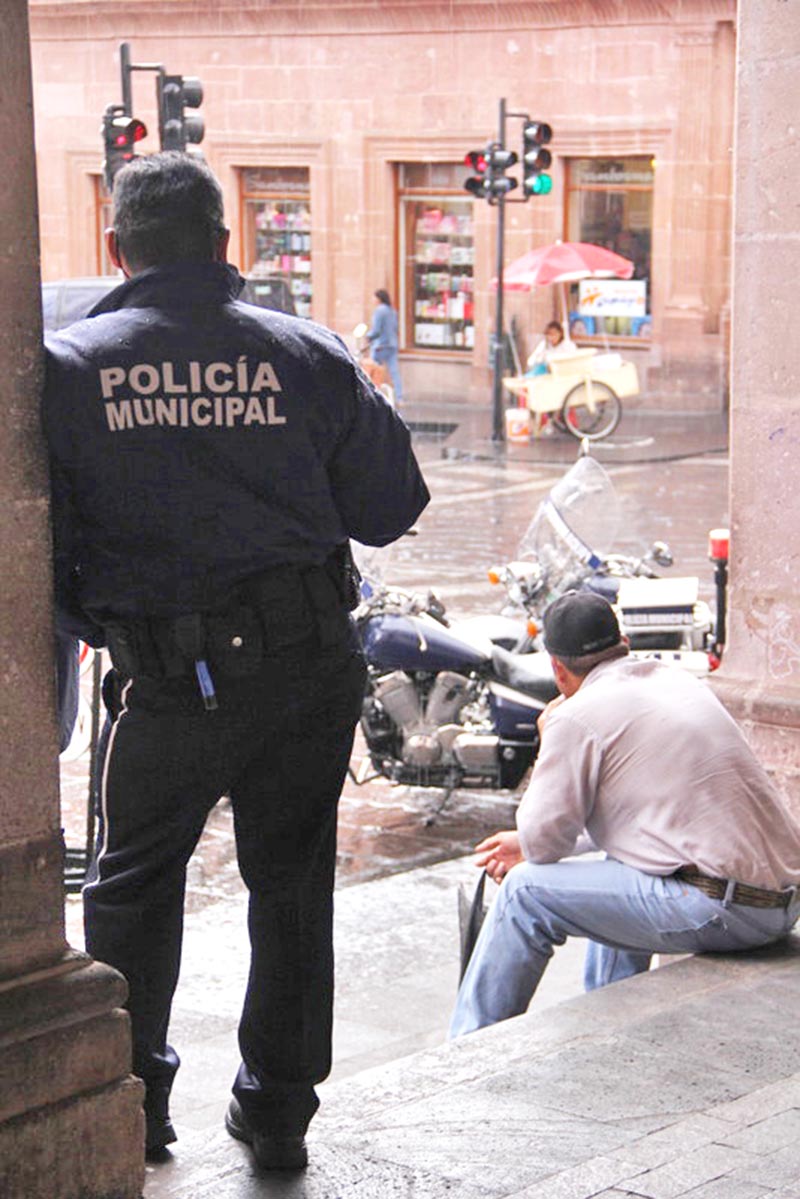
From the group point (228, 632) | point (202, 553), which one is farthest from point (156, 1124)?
point (202, 553)

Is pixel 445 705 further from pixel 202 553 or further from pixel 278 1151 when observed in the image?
pixel 202 553

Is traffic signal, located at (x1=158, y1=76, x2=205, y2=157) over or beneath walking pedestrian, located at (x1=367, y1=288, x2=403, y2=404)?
over

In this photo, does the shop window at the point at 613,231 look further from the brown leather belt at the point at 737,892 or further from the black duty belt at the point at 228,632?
the black duty belt at the point at 228,632

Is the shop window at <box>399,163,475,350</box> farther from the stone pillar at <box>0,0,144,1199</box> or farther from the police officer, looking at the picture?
the stone pillar at <box>0,0,144,1199</box>

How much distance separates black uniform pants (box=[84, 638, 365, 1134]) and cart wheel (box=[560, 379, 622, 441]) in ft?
65.3

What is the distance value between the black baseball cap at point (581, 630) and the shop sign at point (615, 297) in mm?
21569

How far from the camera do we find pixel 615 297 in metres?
26.5

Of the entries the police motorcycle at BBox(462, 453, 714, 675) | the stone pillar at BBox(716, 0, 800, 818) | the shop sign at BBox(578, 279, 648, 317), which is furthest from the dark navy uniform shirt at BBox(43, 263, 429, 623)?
the shop sign at BBox(578, 279, 648, 317)

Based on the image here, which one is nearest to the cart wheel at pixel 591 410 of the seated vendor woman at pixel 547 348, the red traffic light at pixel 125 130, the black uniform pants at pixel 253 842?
the seated vendor woman at pixel 547 348

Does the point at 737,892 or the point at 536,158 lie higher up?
the point at 536,158

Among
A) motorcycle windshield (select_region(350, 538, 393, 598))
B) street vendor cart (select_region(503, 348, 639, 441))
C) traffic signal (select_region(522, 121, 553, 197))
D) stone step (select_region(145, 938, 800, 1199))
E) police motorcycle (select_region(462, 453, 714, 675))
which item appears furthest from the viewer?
street vendor cart (select_region(503, 348, 639, 441))

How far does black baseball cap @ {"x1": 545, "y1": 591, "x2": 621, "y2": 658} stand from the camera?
5.24m

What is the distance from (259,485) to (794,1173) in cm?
154

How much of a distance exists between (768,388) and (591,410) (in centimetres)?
1761
